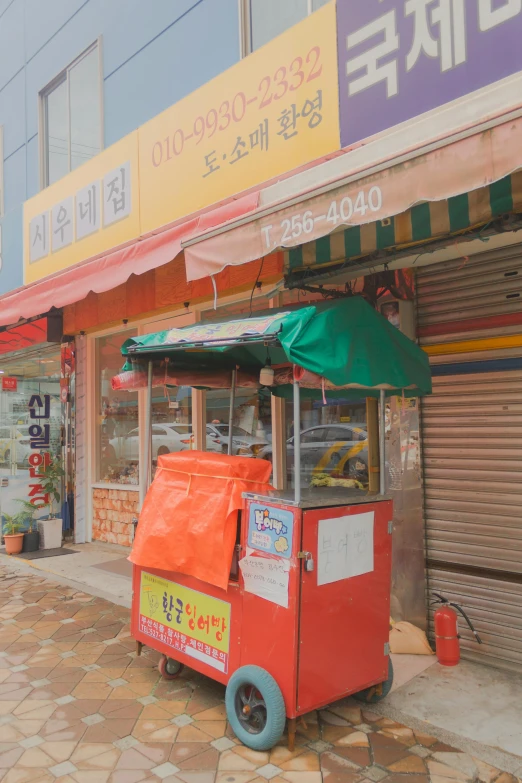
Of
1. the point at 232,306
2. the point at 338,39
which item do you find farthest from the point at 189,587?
the point at 338,39

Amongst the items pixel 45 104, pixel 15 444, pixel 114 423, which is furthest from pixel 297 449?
pixel 45 104

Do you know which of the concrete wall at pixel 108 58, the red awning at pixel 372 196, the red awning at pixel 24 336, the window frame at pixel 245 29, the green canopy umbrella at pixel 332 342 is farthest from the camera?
the red awning at pixel 24 336

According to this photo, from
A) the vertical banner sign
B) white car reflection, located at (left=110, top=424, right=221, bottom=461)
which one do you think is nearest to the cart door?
white car reflection, located at (left=110, top=424, right=221, bottom=461)

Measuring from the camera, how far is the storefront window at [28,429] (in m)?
8.93

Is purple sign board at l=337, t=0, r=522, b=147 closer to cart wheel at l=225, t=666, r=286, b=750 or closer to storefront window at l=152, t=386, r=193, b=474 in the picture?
storefront window at l=152, t=386, r=193, b=474

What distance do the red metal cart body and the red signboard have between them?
6.23 meters

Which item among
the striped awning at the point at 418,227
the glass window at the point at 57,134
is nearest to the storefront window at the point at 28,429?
the glass window at the point at 57,134

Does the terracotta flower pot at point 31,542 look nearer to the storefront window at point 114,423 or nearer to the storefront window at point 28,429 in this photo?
the storefront window at point 28,429

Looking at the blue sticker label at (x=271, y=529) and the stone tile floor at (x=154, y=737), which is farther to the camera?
the blue sticker label at (x=271, y=529)

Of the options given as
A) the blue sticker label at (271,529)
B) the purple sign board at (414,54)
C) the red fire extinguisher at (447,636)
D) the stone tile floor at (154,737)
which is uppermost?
the purple sign board at (414,54)

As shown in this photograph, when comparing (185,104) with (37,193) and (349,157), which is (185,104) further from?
(37,193)

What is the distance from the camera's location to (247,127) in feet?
19.1

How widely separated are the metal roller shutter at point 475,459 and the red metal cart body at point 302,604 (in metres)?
1.12

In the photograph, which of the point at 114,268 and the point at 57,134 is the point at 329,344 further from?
the point at 57,134
